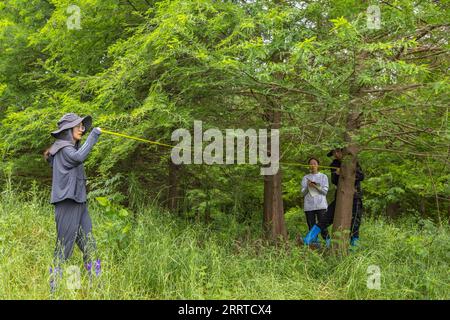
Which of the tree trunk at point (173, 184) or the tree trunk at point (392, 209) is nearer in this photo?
the tree trunk at point (173, 184)

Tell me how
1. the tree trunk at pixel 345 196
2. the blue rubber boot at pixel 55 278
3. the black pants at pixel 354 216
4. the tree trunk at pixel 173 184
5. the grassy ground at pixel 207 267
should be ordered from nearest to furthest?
the blue rubber boot at pixel 55 278 < the grassy ground at pixel 207 267 < the tree trunk at pixel 345 196 < the black pants at pixel 354 216 < the tree trunk at pixel 173 184

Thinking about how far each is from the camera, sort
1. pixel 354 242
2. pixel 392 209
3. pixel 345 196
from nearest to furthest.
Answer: pixel 354 242 < pixel 345 196 < pixel 392 209

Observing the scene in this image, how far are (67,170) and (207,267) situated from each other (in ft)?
5.77

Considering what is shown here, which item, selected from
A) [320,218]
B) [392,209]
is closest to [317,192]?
[320,218]

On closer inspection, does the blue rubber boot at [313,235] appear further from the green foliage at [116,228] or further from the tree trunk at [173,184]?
the green foliage at [116,228]

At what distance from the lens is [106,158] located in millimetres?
5609

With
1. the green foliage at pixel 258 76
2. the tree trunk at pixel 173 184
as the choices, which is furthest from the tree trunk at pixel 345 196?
the tree trunk at pixel 173 184

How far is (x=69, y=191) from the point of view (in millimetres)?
4289

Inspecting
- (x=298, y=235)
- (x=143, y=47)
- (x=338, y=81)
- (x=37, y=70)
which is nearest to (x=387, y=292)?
(x=338, y=81)

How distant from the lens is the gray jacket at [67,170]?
4239 millimetres

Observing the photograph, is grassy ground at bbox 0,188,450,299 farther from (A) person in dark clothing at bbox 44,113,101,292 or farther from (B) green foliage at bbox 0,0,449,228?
(B) green foliage at bbox 0,0,449,228

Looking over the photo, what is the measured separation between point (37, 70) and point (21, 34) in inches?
29.0

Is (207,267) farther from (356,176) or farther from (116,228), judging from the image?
(356,176)
